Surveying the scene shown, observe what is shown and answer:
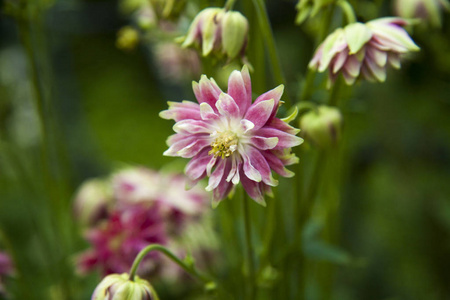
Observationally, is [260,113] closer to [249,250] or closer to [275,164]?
[275,164]

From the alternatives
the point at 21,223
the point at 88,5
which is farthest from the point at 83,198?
the point at 88,5

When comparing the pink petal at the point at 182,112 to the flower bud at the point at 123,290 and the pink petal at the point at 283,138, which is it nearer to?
the pink petal at the point at 283,138

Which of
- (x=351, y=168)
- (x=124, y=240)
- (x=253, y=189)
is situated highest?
(x=253, y=189)

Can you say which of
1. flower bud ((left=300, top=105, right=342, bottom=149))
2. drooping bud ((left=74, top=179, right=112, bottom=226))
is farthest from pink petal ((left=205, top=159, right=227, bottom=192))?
drooping bud ((left=74, top=179, right=112, bottom=226))

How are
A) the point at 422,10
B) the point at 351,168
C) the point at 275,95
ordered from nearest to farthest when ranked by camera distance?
the point at 275,95 < the point at 422,10 < the point at 351,168

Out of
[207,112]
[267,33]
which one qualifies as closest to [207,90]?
[207,112]

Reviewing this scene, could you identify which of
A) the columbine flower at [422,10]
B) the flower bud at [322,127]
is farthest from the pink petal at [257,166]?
the columbine flower at [422,10]

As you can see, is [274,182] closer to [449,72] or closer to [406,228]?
[449,72]
